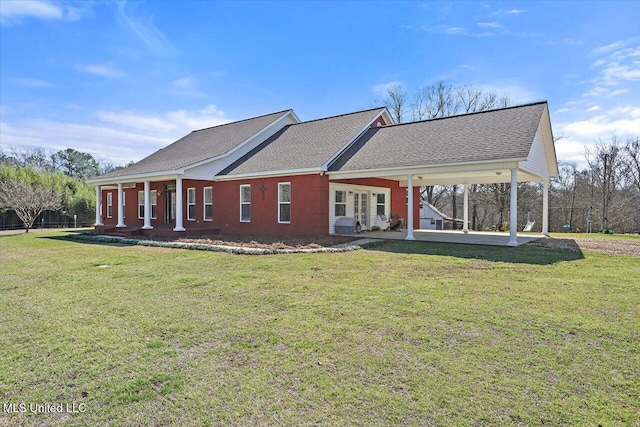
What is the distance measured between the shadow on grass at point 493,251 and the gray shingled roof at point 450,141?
8.80 feet

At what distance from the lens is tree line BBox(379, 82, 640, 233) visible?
→ 26.8 m

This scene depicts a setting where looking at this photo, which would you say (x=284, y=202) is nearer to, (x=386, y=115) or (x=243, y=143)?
(x=243, y=143)

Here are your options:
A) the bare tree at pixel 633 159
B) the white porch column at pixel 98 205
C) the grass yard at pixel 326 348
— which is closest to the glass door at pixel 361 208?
the grass yard at pixel 326 348

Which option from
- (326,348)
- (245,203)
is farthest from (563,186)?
(326,348)

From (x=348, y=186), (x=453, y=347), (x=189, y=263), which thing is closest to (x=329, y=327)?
(x=453, y=347)

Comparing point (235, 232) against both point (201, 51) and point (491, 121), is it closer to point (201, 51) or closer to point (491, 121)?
point (201, 51)

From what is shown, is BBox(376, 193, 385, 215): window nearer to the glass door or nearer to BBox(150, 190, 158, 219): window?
the glass door

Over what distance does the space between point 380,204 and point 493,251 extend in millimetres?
8047

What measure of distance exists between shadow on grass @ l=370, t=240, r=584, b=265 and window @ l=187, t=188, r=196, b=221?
11.1 meters

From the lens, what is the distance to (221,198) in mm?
17484

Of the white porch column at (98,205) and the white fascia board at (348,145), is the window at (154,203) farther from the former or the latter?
the white fascia board at (348,145)

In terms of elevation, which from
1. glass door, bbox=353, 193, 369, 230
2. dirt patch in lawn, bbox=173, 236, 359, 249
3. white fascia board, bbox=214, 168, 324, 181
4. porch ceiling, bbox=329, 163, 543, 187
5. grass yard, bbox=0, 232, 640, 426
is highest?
white fascia board, bbox=214, 168, 324, 181

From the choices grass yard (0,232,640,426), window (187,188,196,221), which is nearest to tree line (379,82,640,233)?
window (187,188,196,221)

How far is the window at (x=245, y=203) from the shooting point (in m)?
16.6
